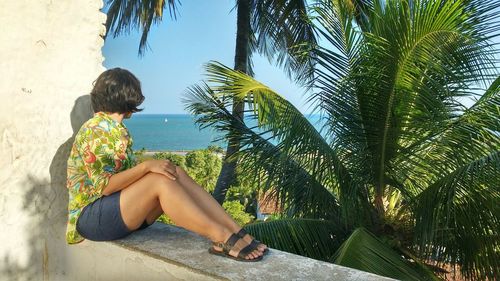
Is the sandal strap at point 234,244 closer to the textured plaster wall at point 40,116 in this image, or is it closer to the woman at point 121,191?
the woman at point 121,191

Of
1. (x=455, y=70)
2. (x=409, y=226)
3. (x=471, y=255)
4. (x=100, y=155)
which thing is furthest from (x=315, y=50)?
(x=100, y=155)

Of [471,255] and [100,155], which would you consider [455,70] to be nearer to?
[471,255]

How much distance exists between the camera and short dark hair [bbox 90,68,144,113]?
7.50 feet

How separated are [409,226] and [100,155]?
3.92 m

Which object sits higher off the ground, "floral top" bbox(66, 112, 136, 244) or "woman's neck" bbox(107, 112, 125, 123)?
"woman's neck" bbox(107, 112, 125, 123)

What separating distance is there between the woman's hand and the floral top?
0.65ft

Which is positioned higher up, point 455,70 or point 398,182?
point 455,70

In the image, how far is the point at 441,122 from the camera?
4.68 meters

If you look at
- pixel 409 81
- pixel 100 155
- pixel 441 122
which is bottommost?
pixel 100 155

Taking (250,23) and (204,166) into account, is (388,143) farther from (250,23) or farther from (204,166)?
(204,166)

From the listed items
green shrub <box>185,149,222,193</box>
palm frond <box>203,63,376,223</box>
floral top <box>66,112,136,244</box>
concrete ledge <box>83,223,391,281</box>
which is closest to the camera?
concrete ledge <box>83,223,391,281</box>

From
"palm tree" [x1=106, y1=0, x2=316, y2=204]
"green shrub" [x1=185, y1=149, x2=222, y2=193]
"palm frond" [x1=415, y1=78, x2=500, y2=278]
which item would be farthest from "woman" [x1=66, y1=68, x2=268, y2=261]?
"green shrub" [x1=185, y1=149, x2=222, y2=193]

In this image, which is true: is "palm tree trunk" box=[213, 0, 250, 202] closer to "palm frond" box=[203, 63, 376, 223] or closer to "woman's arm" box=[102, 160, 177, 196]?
"palm frond" box=[203, 63, 376, 223]

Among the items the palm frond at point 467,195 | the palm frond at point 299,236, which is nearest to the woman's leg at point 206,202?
the palm frond at point 299,236
